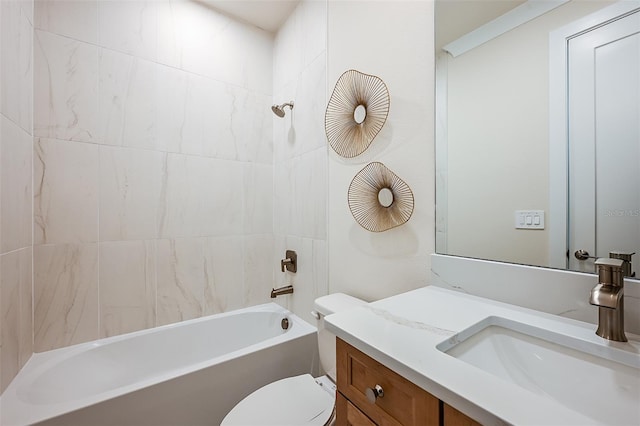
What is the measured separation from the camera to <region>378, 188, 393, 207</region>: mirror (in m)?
1.17

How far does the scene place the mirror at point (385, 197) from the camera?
Answer: 1168 mm

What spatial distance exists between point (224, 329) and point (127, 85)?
5.54 ft

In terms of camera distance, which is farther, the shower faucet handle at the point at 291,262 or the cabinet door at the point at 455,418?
the shower faucet handle at the point at 291,262

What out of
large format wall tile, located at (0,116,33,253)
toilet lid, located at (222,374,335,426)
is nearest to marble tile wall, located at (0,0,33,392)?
large format wall tile, located at (0,116,33,253)

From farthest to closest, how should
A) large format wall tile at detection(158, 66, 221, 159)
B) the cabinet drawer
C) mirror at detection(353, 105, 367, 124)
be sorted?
large format wall tile at detection(158, 66, 221, 159) < mirror at detection(353, 105, 367, 124) < the cabinet drawer

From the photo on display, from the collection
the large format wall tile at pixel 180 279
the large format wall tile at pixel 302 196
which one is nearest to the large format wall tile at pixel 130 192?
the large format wall tile at pixel 180 279

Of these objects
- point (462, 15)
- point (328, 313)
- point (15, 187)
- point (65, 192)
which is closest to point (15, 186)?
point (15, 187)

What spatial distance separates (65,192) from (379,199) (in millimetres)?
1676

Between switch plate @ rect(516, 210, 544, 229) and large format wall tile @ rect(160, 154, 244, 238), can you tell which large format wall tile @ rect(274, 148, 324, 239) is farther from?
switch plate @ rect(516, 210, 544, 229)

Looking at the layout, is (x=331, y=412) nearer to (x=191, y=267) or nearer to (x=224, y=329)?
(x=224, y=329)

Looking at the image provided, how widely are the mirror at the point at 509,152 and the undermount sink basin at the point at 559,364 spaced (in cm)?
22

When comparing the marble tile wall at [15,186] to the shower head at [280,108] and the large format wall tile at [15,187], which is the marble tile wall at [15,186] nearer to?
the large format wall tile at [15,187]

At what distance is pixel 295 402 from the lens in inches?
45.3

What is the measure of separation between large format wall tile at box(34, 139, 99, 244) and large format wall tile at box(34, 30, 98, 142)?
73 mm
